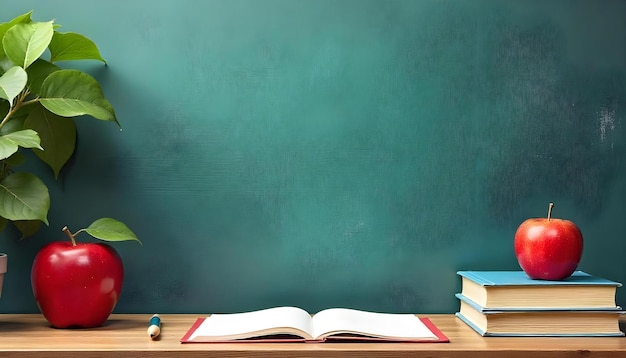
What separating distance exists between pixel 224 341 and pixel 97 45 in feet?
2.65

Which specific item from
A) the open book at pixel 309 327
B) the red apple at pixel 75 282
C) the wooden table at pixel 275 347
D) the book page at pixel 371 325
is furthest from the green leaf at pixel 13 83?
the book page at pixel 371 325

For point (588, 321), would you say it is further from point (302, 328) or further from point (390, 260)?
point (302, 328)

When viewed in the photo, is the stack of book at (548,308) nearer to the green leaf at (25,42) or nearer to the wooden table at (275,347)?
the wooden table at (275,347)

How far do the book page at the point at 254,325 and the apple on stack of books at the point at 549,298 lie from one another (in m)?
0.38

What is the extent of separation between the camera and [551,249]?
4.68 ft

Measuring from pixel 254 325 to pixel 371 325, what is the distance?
0.24 meters

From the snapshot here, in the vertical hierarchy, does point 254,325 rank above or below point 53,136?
below

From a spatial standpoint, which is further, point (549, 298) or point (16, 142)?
point (549, 298)

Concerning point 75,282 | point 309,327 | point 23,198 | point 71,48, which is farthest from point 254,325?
point 71,48

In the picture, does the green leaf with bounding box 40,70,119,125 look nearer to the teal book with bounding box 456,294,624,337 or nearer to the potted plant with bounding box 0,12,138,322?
the potted plant with bounding box 0,12,138,322

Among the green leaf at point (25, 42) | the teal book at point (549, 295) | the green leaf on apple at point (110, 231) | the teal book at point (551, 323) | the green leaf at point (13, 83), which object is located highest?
the green leaf at point (25, 42)

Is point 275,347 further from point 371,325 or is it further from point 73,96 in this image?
point 73,96

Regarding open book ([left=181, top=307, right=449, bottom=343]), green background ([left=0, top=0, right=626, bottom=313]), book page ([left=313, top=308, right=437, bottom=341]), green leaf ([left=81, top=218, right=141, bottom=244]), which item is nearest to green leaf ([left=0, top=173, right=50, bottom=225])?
green leaf ([left=81, top=218, right=141, bottom=244])

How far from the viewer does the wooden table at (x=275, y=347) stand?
4.06 ft
